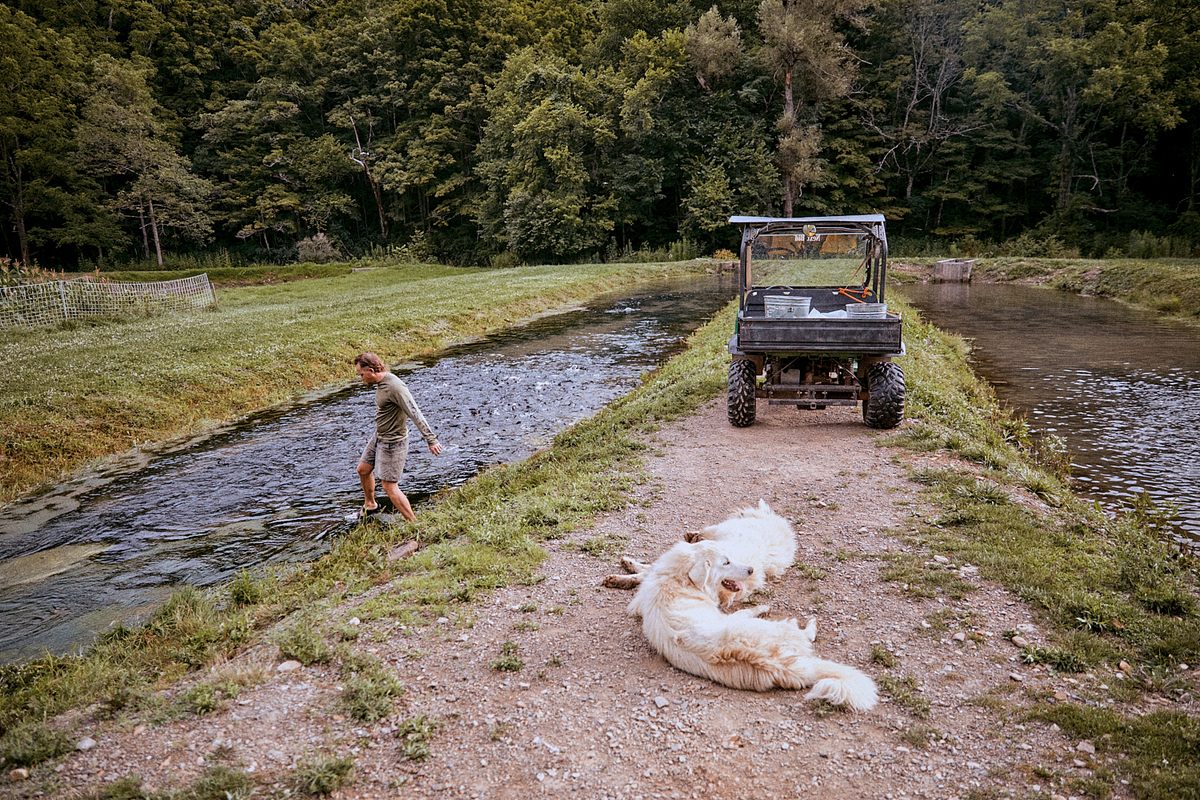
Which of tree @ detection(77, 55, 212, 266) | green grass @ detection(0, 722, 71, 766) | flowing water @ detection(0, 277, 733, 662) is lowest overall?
flowing water @ detection(0, 277, 733, 662)

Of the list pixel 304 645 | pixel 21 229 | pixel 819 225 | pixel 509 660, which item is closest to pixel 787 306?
pixel 819 225

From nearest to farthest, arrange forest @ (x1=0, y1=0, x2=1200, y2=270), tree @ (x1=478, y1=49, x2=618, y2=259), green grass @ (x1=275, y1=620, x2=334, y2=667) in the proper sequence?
1. green grass @ (x1=275, y1=620, x2=334, y2=667)
2. forest @ (x1=0, y1=0, x2=1200, y2=270)
3. tree @ (x1=478, y1=49, x2=618, y2=259)

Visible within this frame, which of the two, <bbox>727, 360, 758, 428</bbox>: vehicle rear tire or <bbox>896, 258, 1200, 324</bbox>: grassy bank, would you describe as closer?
<bbox>727, 360, 758, 428</bbox>: vehicle rear tire

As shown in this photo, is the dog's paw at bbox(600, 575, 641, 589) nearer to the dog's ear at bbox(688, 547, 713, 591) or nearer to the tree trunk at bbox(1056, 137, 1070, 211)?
the dog's ear at bbox(688, 547, 713, 591)

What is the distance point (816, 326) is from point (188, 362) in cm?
1375

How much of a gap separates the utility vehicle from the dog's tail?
19.6 feet

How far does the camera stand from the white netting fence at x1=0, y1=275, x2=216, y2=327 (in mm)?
19453

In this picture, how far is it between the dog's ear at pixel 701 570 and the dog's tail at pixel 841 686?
84 cm

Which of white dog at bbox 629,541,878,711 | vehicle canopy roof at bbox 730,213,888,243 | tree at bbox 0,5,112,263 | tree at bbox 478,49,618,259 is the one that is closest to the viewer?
white dog at bbox 629,541,878,711

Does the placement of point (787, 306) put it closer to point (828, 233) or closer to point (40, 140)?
point (828, 233)

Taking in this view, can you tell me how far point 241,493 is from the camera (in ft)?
30.1

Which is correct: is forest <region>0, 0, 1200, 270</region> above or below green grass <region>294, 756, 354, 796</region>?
above

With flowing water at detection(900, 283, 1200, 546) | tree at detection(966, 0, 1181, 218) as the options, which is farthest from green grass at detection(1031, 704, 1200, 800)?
tree at detection(966, 0, 1181, 218)

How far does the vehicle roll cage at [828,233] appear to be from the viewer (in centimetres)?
1057
